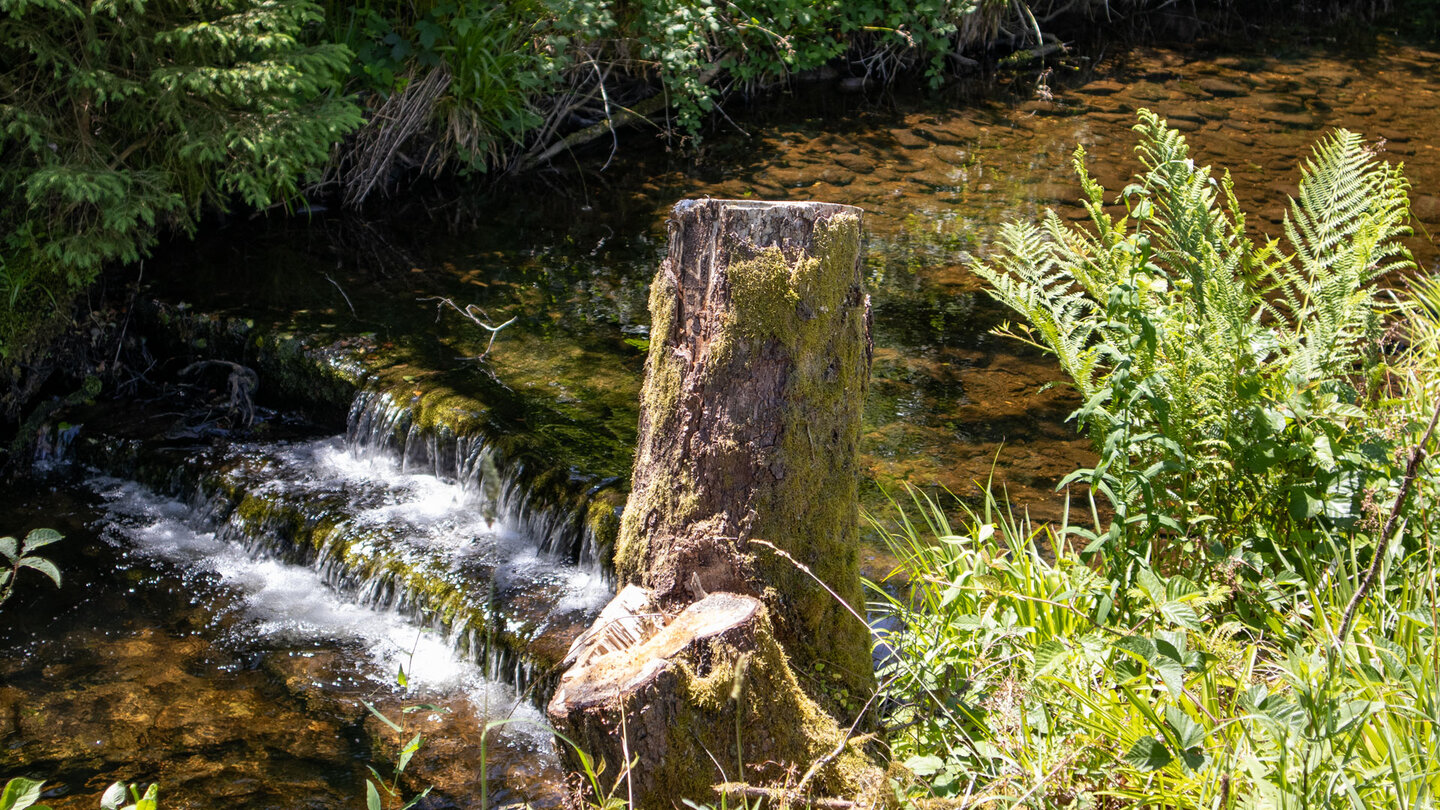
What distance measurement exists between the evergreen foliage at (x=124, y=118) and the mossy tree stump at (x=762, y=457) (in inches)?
139

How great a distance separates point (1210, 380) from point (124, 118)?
4.83m

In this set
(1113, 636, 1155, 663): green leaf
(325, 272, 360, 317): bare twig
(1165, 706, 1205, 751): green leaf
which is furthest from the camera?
(325, 272, 360, 317): bare twig

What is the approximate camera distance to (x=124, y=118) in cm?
490

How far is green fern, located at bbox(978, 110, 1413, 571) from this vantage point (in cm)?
236

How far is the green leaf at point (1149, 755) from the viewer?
5.71 feet

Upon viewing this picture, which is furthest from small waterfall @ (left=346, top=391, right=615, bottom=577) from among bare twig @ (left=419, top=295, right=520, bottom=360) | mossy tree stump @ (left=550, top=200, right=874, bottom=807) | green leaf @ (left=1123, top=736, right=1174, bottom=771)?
green leaf @ (left=1123, top=736, right=1174, bottom=771)


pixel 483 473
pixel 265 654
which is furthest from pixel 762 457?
pixel 265 654

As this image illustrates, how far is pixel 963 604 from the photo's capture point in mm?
2734

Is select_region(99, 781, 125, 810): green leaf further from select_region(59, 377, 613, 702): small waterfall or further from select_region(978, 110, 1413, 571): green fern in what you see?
select_region(978, 110, 1413, 571): green fern

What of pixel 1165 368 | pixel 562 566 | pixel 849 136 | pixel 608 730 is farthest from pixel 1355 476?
pixel 849 136

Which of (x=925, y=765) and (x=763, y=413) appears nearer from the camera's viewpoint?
(x=925, y=765)

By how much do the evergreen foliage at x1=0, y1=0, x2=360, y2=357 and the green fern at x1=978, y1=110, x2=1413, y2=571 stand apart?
3.79 m

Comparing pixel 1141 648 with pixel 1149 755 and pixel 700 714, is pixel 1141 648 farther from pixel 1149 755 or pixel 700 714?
pixel 700 714

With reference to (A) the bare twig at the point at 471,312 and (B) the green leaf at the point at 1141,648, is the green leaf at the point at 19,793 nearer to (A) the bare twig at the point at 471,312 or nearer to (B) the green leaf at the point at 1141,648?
(B) the green leaf at the point at 1141,648
